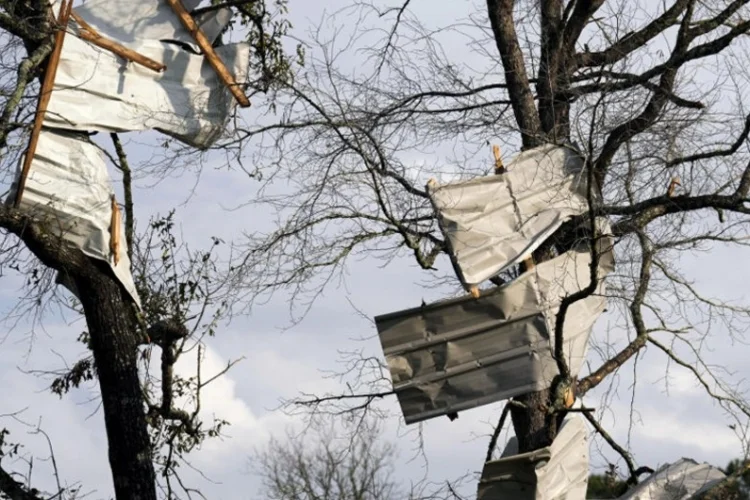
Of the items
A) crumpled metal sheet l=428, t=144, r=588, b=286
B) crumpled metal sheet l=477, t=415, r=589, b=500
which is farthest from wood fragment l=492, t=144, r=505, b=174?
crumpled metal sheet l=477, t=415, r=589, b=500

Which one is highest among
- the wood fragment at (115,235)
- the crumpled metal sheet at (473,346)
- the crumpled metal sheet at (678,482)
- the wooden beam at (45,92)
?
the wooden beam at (45,92)

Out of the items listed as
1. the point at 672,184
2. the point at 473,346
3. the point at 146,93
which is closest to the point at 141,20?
the point at 146,93

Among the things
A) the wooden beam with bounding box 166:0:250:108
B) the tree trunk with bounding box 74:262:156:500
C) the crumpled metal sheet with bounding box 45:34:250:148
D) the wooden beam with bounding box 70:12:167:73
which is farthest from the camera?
the wooden beam with bounding box 166:0:250:108

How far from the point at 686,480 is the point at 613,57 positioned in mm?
3452

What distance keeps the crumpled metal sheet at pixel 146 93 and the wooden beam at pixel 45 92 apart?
8 centimetres

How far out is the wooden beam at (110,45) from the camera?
9.45 metres

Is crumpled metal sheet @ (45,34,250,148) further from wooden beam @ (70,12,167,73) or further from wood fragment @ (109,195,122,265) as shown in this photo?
wood fragment @ (109,195,122,265)

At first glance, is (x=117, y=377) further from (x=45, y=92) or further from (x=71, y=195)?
(x=45, y=92)

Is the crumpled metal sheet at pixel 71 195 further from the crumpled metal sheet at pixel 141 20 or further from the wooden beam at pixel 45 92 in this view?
the crumpled metal sheet at pixel 141 20

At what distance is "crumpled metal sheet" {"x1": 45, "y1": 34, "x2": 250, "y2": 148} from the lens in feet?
30.3

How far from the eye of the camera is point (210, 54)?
10039mm

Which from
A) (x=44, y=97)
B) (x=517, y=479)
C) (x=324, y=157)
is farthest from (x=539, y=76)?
(x=44, y=97)

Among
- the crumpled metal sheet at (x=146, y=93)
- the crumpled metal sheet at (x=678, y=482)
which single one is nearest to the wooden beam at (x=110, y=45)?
the crumpled metal sheet at (x=146, y=93)

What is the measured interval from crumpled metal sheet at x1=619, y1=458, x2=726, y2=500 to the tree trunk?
A: 3.91 m
